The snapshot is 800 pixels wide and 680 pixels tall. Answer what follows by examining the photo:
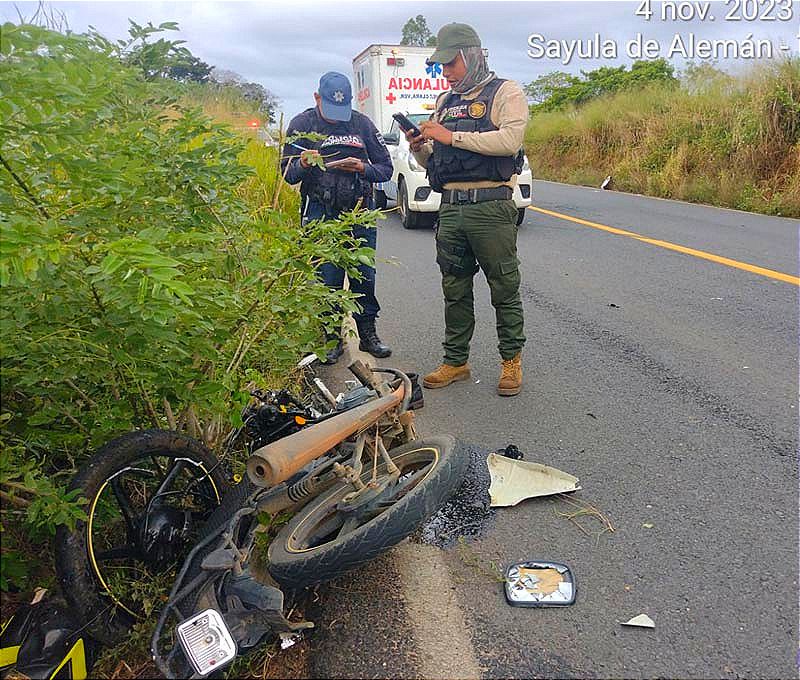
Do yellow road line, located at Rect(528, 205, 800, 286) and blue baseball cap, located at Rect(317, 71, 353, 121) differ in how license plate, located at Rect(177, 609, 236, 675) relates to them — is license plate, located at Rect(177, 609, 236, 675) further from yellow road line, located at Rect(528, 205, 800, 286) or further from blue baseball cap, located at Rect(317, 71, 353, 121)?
yellow road line, located at Rect(528, 205, 800, 286)

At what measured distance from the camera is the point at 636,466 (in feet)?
10.3

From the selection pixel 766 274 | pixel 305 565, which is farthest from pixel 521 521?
pixel 766 274

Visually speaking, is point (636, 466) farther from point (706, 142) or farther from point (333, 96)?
point (706, 142)

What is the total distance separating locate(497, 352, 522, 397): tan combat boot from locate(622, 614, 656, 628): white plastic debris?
1941 millimetres

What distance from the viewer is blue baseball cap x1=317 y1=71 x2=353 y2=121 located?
4367mm

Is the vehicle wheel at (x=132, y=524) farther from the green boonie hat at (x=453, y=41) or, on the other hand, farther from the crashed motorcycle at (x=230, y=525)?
the green boonie hat at (x=453, y=41)

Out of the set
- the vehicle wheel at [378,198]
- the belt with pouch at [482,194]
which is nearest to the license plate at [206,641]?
the belt with pouch at [482,194]

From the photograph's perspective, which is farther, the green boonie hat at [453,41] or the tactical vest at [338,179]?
the tactical vest at [338,179]

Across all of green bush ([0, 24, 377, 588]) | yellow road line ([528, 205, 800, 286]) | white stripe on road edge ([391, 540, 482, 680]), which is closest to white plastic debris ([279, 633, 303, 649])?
white stripe on road edge ([391, 540, 482, 680])

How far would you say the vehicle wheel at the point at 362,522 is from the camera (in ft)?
6.88

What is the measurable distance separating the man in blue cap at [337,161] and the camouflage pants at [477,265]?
0.58 m

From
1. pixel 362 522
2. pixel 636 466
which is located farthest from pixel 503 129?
pixel 362 522

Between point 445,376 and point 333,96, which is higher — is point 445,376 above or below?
below

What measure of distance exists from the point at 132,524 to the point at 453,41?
3037mm
